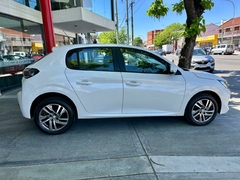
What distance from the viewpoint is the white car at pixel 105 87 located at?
3154 millimetres

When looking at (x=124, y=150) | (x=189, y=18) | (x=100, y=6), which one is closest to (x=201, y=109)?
(x=124, y=150)

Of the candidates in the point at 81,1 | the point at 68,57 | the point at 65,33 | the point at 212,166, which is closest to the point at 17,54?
the point at 81,1

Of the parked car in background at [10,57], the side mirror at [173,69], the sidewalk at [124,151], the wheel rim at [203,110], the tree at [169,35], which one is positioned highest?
the tree at [169,35]

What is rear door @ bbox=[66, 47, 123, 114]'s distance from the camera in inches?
125

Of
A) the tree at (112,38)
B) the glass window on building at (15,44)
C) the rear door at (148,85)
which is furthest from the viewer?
the tree at (112,38)

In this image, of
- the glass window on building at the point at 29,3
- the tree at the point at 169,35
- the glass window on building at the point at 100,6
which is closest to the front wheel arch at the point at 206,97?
the glass window on building at the point at 29,3

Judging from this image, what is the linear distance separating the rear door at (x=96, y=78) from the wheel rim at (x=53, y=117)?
0.44m

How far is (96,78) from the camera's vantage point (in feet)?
10.4

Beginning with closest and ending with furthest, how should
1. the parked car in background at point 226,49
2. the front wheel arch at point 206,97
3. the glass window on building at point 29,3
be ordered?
the front wheel arch at point 206,97
the glass window on building at point 29,3
the parked car in background at point 226,49

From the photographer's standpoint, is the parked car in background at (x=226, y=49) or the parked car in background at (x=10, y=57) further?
the parked car in background at (x=226, y=49)

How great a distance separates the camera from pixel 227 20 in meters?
49.2

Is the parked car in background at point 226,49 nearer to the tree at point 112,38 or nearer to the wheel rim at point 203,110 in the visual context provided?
the tree at point 112,38

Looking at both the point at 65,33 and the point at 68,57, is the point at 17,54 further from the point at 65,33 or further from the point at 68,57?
the point at 68,57

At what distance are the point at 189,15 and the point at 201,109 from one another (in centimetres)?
319
